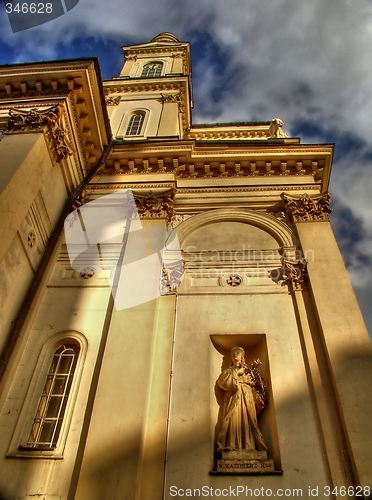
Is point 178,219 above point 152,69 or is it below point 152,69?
below

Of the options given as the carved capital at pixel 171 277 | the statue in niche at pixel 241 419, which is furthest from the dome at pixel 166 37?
the statue in niche at pixel 241 419

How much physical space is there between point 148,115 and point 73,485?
18277mm

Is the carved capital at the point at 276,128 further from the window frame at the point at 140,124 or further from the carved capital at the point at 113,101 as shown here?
the carved capital at the point at 113,101

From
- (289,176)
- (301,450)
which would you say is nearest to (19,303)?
(301,450)

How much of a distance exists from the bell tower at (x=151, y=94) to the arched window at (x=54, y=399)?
36.1 feet

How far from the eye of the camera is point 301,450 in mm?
6836

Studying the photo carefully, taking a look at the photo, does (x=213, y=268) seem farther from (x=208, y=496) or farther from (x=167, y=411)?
(x=208, y=496)

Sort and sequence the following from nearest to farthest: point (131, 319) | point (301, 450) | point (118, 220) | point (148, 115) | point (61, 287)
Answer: point (301, 450) < point (131, 319) < point (61, 287) < point (118, 220) < point (148, 115)

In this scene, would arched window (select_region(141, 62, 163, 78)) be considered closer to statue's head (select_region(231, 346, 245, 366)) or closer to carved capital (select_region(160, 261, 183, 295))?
carved capital (select_region(160, 261, 183, 295))

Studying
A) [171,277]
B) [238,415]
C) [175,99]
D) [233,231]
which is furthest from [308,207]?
[175,99]

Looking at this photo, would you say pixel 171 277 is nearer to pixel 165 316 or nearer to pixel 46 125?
pixel 165 316

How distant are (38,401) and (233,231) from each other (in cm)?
718

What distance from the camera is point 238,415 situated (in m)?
7.46

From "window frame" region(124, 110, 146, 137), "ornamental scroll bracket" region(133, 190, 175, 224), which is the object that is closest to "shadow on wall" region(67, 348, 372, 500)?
"ornamental scroll bracket" region(133, 190, 175, 224)
